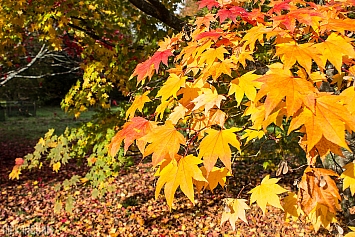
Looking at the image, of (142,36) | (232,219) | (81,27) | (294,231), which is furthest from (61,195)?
(232,219)

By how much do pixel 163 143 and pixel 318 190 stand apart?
1.82 feet

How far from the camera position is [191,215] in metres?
4.94

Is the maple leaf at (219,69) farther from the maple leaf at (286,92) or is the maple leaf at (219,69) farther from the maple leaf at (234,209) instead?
the maple leaf at (234,209)

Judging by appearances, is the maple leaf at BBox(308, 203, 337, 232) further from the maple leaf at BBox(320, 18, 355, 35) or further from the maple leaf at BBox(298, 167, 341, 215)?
the maple leaf at BBox(320, 18, 355, 35)

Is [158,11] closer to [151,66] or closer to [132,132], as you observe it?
[151,66]

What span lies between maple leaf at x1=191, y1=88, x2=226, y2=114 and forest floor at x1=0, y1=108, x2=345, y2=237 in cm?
277

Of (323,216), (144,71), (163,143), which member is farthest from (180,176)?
(323,216)

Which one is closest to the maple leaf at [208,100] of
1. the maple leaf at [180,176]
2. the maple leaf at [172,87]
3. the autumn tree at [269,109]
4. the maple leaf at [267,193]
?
the autumn tree at [269,109]

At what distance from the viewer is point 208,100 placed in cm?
129

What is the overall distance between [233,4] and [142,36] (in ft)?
8.23

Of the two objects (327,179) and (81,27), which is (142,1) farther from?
(327,179)

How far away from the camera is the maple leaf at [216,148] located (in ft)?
3.56

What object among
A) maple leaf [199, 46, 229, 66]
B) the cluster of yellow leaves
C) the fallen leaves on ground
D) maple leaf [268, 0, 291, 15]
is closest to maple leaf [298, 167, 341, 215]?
the cluster of yellow leaves

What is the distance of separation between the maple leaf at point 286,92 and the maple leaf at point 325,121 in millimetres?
31
